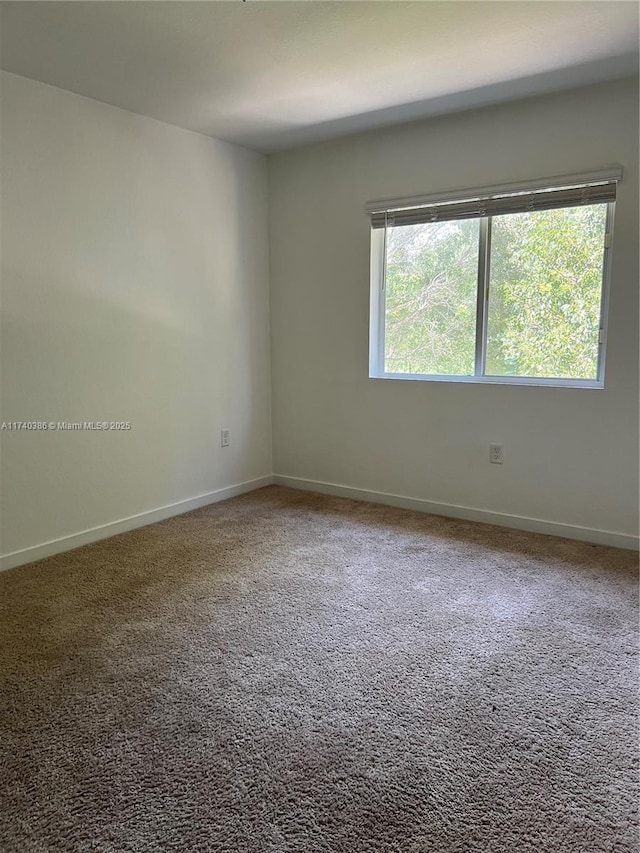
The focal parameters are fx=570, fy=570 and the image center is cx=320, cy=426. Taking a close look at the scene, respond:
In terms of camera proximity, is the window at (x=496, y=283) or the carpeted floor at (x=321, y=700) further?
the window at (x=496, y=283)

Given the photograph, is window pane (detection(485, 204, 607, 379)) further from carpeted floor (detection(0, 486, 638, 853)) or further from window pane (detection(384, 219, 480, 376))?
carpeted floor (detection(0, 486, 638, 853))

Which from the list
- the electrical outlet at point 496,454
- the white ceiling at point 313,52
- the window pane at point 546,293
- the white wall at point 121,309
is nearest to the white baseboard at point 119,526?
the white wall at point 121,309

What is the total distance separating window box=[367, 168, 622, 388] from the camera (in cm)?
310

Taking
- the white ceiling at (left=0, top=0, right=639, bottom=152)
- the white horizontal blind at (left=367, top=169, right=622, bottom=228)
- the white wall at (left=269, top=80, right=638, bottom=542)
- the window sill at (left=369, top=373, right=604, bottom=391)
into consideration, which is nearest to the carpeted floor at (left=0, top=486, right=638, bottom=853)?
the white wall at (left=269, top=80, right=638, bottom=542)

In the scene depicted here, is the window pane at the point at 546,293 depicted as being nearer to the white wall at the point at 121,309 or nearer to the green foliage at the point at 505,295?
the green foliage at the point at 505,295

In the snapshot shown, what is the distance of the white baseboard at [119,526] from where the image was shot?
296 cm

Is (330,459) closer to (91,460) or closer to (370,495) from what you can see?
(370,495)

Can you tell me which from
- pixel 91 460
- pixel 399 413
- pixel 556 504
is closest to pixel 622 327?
pixel 556 504

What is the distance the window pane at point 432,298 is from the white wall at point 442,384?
0.17 m

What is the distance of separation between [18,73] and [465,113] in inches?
92.8

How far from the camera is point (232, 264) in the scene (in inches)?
158

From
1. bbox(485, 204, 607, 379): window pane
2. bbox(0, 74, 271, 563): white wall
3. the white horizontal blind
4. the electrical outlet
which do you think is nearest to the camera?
bbox(0, 74, 271, 563): white wall

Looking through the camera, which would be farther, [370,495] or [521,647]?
[370,495]

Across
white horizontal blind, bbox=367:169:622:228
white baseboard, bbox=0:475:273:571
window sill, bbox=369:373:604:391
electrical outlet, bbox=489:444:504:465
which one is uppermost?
white horizontal blind, bbox=367:169:622:228
